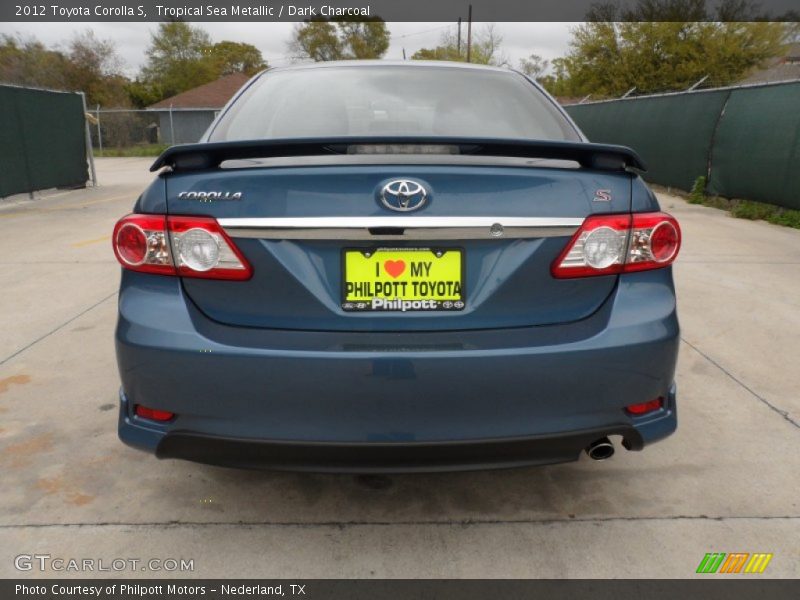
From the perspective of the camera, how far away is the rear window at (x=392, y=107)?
2713 mm

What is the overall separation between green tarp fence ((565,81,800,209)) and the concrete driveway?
6485mm

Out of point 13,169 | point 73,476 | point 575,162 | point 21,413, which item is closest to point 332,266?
point 575,162

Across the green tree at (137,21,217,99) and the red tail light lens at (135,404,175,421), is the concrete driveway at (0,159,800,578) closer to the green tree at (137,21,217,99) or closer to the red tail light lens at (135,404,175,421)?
the red tail light lens at (135,404,175,421)

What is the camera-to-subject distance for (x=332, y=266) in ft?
6.33

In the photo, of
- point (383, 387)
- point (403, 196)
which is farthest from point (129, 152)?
point (383, 387)

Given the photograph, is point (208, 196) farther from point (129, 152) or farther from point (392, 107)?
point (129, 152)

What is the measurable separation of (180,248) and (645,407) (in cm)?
152

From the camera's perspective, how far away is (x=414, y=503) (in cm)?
253

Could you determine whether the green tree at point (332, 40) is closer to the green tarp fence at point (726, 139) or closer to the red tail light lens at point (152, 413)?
the green tarp fence at point (726, 139)

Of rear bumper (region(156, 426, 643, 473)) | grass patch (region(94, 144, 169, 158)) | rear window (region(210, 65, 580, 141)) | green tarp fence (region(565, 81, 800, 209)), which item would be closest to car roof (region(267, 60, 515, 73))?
rear window (region(210, 65, 580, 141))

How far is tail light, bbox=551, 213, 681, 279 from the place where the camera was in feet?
A: 6.54

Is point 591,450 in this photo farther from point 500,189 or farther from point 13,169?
point 13,169

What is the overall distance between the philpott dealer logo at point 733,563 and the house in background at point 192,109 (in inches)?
1151

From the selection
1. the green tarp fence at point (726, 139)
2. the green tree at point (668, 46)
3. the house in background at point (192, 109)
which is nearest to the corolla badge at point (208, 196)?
the green tarp fence at point (726, 139)
